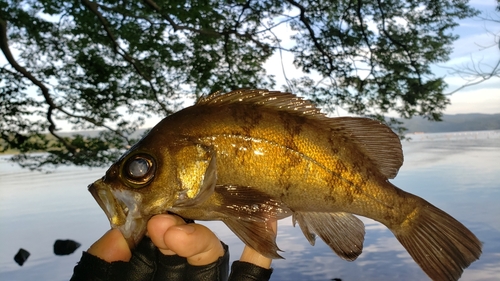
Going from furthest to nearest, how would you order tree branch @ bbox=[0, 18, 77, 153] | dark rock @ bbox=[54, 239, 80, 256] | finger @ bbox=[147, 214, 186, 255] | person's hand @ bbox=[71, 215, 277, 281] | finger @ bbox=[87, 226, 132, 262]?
1. dark rock @ bbox=[54, 239, 80, 256]
2. tree branch @ bbox=[0, 18, 77, 153]
3. finger @ bbox=[87, 226, 132, 262]
4. person's hand @ bbox=[71, 215, 277, 281]
5. finger @ bbox=[147, 214, 186, 255]

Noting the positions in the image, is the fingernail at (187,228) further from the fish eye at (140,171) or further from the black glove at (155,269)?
the black glove at (155,269)

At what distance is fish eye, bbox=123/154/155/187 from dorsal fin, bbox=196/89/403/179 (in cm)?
49

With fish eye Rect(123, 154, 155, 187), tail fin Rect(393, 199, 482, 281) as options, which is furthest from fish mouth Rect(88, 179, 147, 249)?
tail fin Rect(393, 199, 482, 281)

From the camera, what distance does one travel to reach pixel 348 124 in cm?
233

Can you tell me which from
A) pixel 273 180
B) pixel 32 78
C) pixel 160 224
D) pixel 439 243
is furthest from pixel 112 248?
pixel 32 78

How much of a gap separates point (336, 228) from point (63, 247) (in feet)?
34.6

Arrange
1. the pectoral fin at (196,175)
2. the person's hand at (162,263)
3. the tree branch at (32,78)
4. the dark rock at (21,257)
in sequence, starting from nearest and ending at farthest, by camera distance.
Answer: the pectoral fin at (196,175), the person's hand at (162,263), the tree branch at (32,78), the dark rock at (21,257)

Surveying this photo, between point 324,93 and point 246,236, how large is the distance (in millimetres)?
9730

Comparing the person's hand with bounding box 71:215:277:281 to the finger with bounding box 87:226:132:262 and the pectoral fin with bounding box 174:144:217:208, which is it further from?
the pectoral fin with bounding box 174:144:217:208

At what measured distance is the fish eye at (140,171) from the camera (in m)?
2.08

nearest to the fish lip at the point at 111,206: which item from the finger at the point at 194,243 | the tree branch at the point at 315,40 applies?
the finger at the point at 194,243

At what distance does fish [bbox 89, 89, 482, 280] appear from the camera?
2.11 meters

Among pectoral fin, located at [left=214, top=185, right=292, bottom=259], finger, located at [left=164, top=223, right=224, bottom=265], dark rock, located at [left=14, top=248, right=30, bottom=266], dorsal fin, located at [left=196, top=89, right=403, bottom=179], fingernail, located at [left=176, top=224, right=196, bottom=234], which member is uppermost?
dorsal fin, located at [left=196, top=89, right=403, bottom=179]

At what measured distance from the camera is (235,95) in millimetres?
2324
